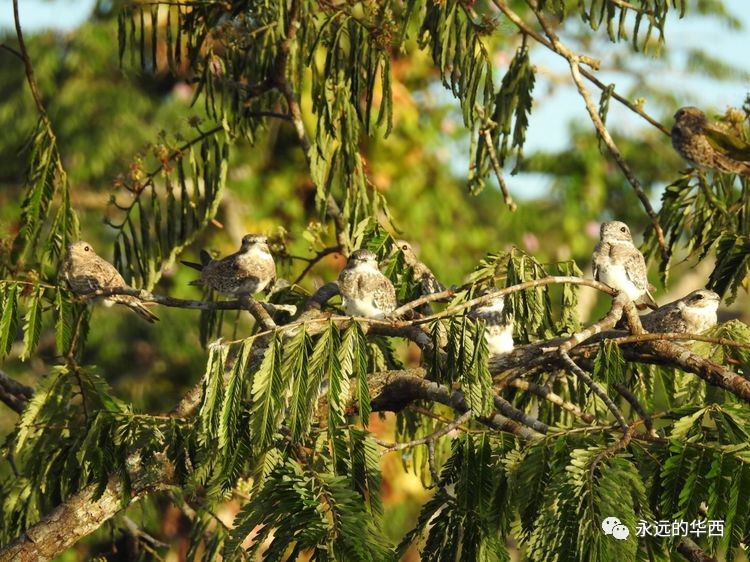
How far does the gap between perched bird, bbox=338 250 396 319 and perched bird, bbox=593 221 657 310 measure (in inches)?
43.9

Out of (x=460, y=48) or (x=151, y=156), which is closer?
(x=460, y=48)

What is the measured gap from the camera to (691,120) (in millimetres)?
7008

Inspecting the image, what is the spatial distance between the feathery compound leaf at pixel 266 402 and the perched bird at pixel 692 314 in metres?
2.64

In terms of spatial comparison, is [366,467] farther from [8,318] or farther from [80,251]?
[80,251]

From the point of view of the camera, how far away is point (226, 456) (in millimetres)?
3609

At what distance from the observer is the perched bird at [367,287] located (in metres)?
5.39

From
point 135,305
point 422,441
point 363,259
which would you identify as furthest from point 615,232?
point 135,305

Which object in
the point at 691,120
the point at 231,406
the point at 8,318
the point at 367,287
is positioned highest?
the point at 691,120

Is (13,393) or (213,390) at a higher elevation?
(13,393)

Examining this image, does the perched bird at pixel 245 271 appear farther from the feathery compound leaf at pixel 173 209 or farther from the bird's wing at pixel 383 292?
the bird's wing at pixel 383 292

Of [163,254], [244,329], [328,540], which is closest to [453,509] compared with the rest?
[328,540]

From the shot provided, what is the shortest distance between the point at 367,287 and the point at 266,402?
6.64 feet

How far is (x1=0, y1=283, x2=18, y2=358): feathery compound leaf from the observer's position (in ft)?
14.6

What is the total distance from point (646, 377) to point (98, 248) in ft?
24.8
